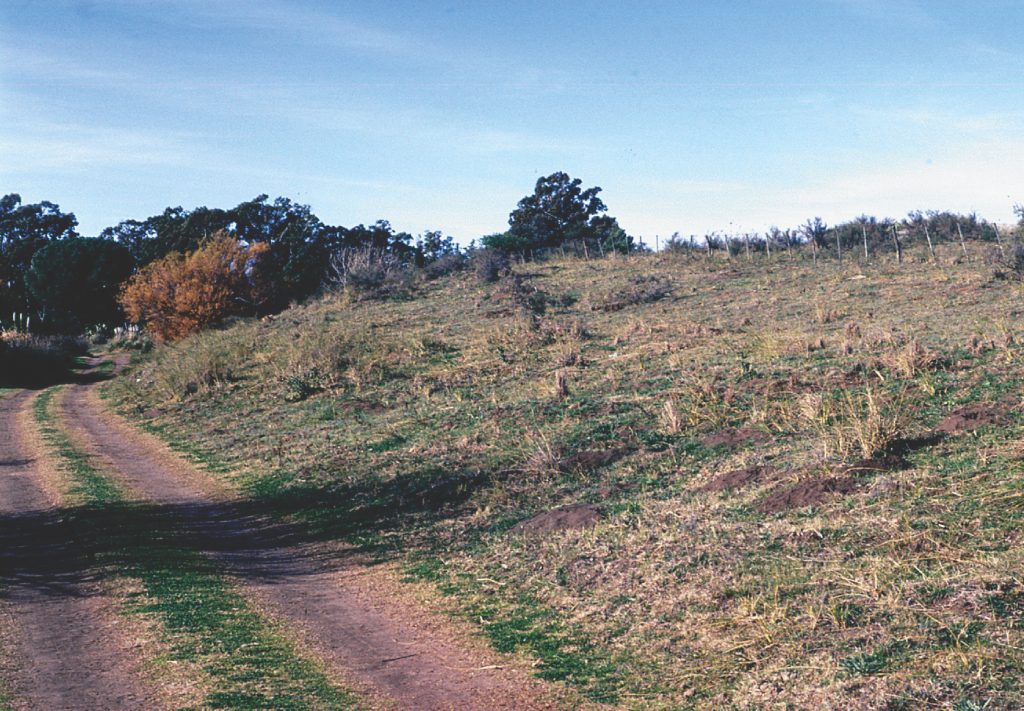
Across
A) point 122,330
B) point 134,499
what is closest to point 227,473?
point 134,499

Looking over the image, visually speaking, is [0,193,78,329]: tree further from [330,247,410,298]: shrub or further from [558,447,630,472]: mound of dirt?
[558,447,630,472]: mound of dirt

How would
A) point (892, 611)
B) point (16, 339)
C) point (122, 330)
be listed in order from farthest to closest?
point (122, 330)
point (16, 339)
point (892, 611)

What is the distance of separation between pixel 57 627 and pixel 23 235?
83.5 metres

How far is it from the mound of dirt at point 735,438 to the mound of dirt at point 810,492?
2479 millimetres

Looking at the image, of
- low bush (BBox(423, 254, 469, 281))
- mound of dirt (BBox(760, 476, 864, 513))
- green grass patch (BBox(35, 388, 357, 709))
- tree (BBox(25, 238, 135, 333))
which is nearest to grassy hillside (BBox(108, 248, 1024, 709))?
mound of dirt (BBox(760, 476, 864, 513))

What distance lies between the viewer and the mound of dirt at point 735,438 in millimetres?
12383

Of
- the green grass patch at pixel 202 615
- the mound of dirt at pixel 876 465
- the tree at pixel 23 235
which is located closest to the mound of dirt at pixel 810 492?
the mound of dirt at pixel 876 465

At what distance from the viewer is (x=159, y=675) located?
7.12 metres

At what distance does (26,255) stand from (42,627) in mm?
79329

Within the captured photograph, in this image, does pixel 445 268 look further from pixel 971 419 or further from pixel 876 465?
pixel 876 465

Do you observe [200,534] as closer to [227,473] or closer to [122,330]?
[227,473]

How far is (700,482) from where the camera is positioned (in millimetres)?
11258

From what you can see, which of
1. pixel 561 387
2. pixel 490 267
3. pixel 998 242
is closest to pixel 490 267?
pixel 490 267

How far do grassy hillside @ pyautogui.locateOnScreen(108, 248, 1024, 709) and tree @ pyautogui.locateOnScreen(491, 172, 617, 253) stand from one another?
51.4 metres
